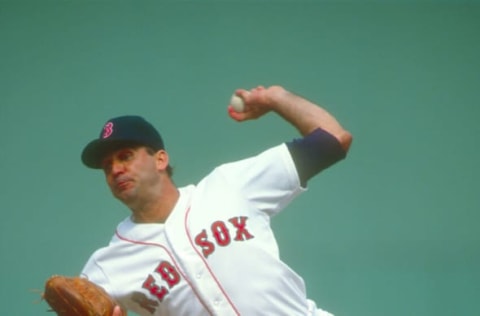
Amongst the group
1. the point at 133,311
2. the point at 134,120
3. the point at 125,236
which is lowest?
the point at 133,311

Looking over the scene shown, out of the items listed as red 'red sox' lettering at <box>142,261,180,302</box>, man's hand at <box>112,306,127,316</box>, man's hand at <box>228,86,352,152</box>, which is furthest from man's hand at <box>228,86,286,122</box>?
man's hand at <box>112,306,127,316</box>

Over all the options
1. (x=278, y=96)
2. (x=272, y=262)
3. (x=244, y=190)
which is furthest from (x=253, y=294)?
(x=278, y=96)

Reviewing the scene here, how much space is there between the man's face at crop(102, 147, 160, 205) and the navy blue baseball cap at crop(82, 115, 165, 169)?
0.7 inches

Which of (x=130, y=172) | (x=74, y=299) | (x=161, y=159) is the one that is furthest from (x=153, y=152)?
(x=74, y=299)

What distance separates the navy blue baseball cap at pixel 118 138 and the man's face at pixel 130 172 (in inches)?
0.7

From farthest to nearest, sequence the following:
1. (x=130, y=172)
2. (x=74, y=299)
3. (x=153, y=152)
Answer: (x=153, y=152) → (x=130, y=172) → (x=74, y=299)

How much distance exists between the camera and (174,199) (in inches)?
121

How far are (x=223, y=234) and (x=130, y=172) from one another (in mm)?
321

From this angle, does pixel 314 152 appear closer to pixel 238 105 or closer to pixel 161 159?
pixel 238 105

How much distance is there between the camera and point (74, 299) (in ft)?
8.87

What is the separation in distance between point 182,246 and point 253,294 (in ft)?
0.78

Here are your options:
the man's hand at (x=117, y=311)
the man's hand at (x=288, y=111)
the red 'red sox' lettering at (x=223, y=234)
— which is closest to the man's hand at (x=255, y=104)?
the man's hand at (x=288, y=111)

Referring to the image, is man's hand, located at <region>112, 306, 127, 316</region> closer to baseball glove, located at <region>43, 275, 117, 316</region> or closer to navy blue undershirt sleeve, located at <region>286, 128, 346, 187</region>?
baseball glove, located at <region>43, 275, 117, 316</region>

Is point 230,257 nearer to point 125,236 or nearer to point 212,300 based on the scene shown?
point 212,300
